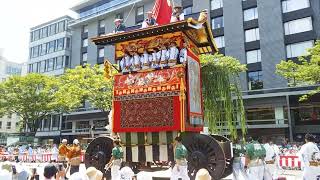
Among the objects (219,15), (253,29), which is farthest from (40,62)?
(253,29)

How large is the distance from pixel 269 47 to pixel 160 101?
28764mm

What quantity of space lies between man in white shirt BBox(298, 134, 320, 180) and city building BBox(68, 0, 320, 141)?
2398 cm

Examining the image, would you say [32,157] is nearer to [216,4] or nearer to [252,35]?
[252,35]

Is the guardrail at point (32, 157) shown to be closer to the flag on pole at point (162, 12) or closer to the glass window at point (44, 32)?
the flag on pole at point (162, 12)

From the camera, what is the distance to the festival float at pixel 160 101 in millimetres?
11039

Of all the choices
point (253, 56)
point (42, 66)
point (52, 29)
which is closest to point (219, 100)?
point (253, 56)

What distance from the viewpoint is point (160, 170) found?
47.9 feet

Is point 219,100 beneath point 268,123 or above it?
above

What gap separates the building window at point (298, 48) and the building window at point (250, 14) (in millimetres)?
5777

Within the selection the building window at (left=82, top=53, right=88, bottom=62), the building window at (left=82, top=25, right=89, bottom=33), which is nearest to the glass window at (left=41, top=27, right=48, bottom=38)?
the building window at (left=82, top=25, right=89, bottom=33)

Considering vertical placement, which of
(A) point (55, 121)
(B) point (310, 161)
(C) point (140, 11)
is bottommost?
(B) point (310, 161)

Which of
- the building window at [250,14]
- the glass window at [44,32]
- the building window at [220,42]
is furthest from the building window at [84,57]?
the building window at [250,14]

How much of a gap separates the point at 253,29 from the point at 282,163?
22.5m

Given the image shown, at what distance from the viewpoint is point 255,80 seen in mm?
37469
